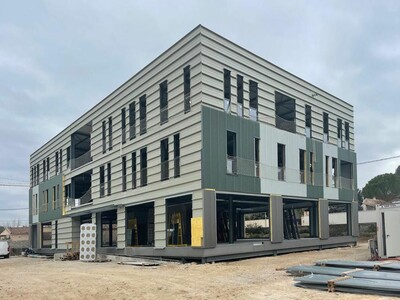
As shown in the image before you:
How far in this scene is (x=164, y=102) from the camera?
24375 mm

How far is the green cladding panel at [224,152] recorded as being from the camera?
2066cm

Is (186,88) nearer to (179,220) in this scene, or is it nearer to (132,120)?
(132,120)

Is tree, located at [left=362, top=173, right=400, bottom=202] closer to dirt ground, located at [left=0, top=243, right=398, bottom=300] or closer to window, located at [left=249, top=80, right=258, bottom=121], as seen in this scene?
window, located at [left=249, top=80, right=258, bottom=121]

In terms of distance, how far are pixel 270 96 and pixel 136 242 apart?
13.1 meters

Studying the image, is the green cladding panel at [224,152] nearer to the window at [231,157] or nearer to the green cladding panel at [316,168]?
the window at [231,157]

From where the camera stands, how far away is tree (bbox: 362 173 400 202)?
6706 centimetres

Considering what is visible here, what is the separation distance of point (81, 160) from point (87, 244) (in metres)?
11.1

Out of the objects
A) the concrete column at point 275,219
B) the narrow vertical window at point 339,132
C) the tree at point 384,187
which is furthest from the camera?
the tree at point 384,187

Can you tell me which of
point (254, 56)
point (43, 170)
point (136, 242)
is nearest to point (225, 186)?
point (254, 56)

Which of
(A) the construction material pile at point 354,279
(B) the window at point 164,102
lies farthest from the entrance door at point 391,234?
(B) the window at point 164,102

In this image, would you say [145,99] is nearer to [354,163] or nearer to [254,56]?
[254,56]

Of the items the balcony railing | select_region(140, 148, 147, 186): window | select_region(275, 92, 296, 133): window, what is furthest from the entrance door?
the balcony railing

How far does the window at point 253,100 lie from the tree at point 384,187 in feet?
161

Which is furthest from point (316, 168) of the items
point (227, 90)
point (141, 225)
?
point (141, 225)
